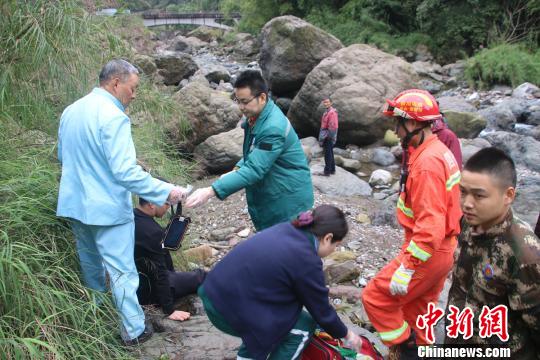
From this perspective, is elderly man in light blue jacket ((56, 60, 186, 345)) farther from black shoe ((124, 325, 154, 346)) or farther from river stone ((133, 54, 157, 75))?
river stone ((133, 54, 157, 75))

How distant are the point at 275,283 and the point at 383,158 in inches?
336

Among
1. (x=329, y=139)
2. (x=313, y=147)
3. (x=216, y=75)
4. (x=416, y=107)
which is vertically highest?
(x=416, y=107)

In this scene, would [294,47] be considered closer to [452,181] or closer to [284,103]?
[284,103]

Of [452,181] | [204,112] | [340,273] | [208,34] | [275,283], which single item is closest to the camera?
[275,283]

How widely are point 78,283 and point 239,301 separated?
46.9 inches

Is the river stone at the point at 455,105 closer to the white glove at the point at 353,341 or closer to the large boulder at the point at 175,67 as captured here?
the large boulder at the point at 175,67

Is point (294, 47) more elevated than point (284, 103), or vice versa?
point (294, 47)

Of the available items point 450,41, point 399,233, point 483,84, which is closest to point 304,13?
point 450,41

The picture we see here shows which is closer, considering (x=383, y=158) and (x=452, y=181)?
(x=452, y=181)

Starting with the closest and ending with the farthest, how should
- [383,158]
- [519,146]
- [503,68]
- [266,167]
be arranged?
[266,167] → [519,146] → [383,158] → [503,68]

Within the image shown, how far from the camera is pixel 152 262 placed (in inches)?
142

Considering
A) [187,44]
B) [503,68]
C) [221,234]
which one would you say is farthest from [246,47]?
[221,234]

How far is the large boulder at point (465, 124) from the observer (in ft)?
37.4

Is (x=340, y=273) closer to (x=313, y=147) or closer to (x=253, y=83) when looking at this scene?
(x=253, y=83)
